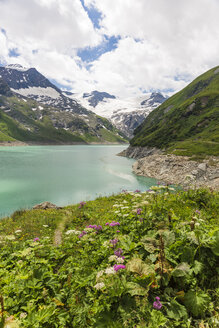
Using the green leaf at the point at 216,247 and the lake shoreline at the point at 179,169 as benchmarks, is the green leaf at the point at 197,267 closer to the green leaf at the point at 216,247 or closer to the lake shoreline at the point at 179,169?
the green leaf at the point at 216,247

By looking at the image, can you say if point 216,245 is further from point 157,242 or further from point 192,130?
point 192,130

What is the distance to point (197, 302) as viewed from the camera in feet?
12.2

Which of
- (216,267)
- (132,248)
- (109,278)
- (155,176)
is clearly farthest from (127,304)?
(155,176)

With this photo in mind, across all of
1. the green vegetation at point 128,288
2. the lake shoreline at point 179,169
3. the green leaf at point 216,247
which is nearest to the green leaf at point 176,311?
the green vegetation at point 128,288

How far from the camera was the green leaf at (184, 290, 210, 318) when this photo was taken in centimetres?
366

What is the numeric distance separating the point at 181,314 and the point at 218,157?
5404 cm

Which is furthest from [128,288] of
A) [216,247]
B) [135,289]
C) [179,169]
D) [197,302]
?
[179,169]

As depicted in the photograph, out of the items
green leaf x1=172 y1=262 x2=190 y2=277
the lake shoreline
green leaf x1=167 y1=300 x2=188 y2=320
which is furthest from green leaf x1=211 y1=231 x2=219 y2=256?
the lake shoreline

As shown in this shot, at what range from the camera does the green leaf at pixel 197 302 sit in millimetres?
3660

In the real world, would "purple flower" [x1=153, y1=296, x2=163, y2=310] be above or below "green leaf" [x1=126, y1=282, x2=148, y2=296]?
below

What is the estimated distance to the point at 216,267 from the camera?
454 cm

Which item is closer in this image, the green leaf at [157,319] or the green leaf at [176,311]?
the green leaf at [157,319]

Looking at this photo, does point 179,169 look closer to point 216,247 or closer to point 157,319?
point 216,247

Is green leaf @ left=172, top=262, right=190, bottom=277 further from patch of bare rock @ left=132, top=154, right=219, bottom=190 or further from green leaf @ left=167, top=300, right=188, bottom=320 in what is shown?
patch of bare rock @ left=132, top=154, right=219, bottom=190
